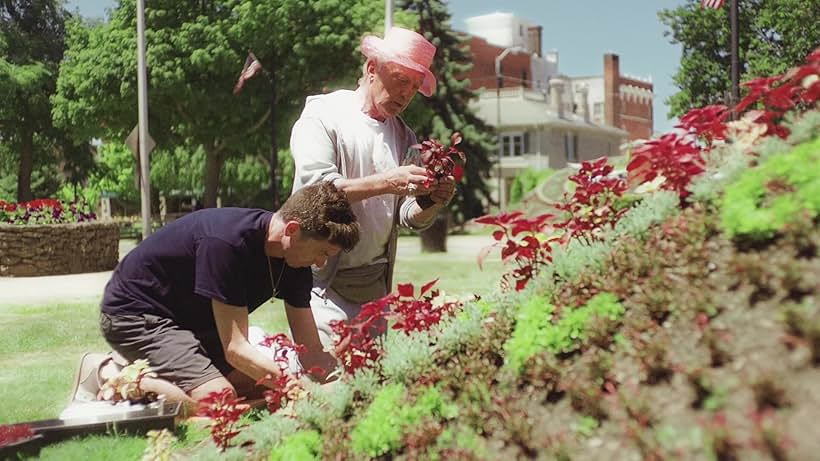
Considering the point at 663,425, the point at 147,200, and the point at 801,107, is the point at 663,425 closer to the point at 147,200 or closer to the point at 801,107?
the point at 801,107

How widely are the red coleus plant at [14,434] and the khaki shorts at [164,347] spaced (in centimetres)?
95

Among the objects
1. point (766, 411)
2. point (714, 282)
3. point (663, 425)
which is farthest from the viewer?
point (714, 282)

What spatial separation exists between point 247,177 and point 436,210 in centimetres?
3906

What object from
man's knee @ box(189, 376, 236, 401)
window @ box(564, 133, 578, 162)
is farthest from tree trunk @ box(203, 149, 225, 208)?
window @ box(564, 133, 578, 162)

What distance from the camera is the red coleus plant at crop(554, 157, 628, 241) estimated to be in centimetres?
337

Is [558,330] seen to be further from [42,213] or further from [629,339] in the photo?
[42,213]

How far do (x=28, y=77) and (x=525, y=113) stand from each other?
3875cm

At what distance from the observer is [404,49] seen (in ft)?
14.0

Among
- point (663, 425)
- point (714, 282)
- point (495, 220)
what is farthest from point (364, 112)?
point (663, 425)

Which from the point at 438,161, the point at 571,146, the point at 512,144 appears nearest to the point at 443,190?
the point at 438,161

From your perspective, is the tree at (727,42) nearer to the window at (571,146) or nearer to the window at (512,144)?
the window at (512,144)

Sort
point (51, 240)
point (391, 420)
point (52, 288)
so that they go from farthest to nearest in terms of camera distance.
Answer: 1. point (51, 240)
2. point (52, 288)
3. point (391, 420)

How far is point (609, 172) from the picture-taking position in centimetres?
347

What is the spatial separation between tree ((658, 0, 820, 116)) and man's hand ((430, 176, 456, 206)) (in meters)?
11.3
